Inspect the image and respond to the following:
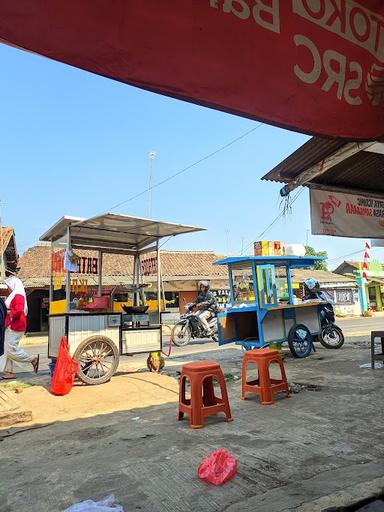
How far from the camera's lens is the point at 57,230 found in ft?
25.7

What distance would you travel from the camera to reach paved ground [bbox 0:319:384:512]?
109 inches

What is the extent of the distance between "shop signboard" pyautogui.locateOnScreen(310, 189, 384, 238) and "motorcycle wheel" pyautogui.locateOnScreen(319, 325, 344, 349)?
12.6 feet

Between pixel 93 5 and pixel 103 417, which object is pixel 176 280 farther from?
pixel 93 5

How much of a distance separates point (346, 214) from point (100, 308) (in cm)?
447

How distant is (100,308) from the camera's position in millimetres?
7367

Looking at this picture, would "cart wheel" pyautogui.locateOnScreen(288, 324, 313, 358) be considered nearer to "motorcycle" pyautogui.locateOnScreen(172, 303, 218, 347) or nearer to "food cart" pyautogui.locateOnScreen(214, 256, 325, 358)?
"food cart" pyautogui.locateOnScreen(214, 256, 325, 358)

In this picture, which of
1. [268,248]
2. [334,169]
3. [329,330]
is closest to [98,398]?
[334,169]

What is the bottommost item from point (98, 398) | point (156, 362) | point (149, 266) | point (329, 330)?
point (98, 398)

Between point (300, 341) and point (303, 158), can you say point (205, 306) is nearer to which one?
point (300, 341)

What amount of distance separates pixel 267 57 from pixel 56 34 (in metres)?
1.11

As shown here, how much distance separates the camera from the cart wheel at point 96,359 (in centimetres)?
676

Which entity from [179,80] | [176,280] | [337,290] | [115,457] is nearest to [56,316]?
[115,457]

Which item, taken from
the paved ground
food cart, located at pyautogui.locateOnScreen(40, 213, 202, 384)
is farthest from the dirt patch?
food cart, located at pyautogui.locateOnScreen(40, 213, 202, 384)

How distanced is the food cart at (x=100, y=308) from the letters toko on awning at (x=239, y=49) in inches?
191
